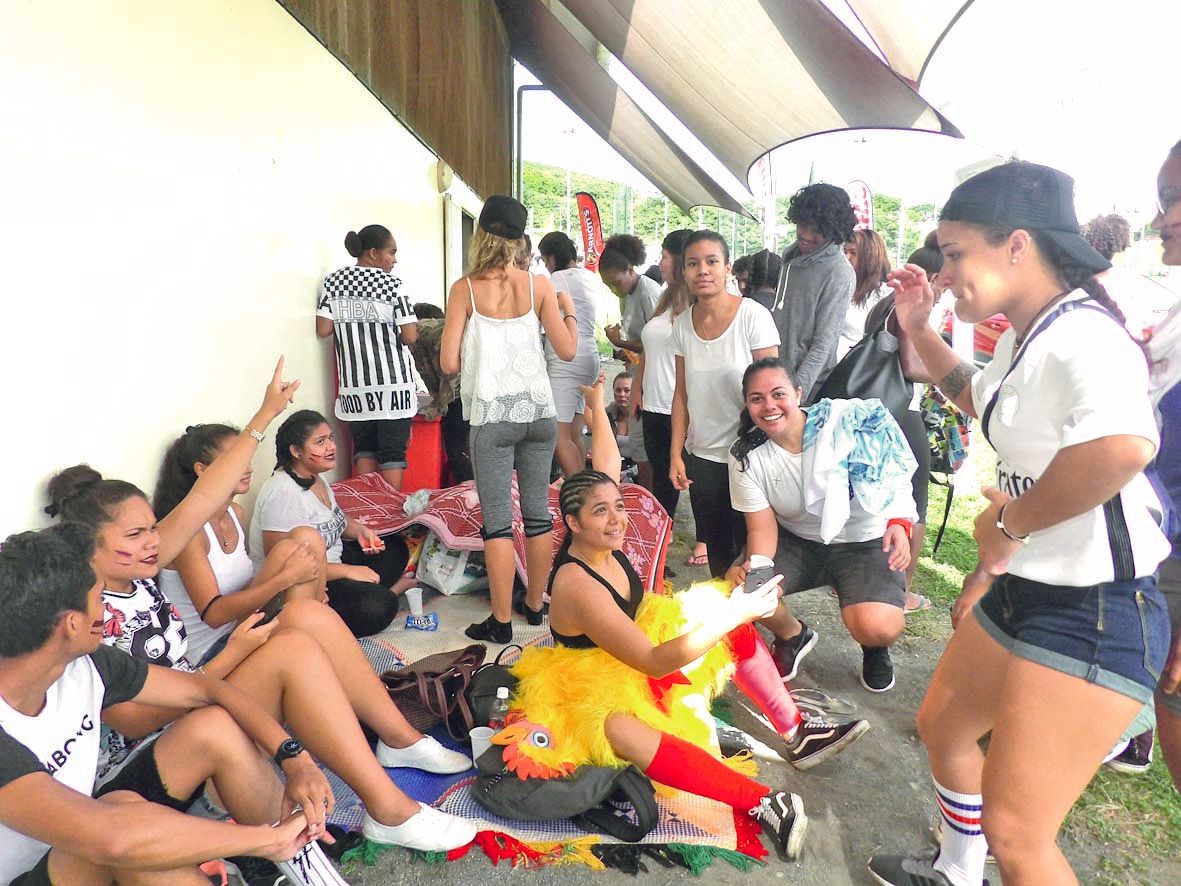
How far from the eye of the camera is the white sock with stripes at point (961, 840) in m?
1.67

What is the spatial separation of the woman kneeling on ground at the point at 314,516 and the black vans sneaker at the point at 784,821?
5.32ft

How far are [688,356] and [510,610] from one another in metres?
1.27

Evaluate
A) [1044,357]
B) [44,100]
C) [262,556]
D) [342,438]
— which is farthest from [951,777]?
[342,438]

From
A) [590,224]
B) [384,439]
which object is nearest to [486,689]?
[384,439]

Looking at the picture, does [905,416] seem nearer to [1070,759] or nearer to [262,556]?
[1070,759]

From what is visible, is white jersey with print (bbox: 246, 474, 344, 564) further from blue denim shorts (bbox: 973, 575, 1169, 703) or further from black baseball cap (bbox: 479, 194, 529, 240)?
blue denim shorts (bbox: 973, 575, 1169, 703)

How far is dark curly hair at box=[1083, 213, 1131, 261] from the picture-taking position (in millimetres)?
2840

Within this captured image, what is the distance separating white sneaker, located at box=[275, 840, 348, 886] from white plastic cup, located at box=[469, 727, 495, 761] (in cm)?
55

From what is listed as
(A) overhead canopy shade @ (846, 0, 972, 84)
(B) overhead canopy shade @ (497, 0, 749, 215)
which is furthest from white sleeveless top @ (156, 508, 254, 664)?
(B) overhead canopy shade @ (497, 0, 749, 215)

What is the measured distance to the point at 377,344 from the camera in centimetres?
402

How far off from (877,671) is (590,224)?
10588 mm

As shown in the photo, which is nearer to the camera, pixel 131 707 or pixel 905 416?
pixel 131 707

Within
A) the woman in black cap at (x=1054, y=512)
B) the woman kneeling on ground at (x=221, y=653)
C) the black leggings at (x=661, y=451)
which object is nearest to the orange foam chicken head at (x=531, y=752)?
the woman kneeling on ground at (x=221, y=653)

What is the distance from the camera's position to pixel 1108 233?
286 cm
